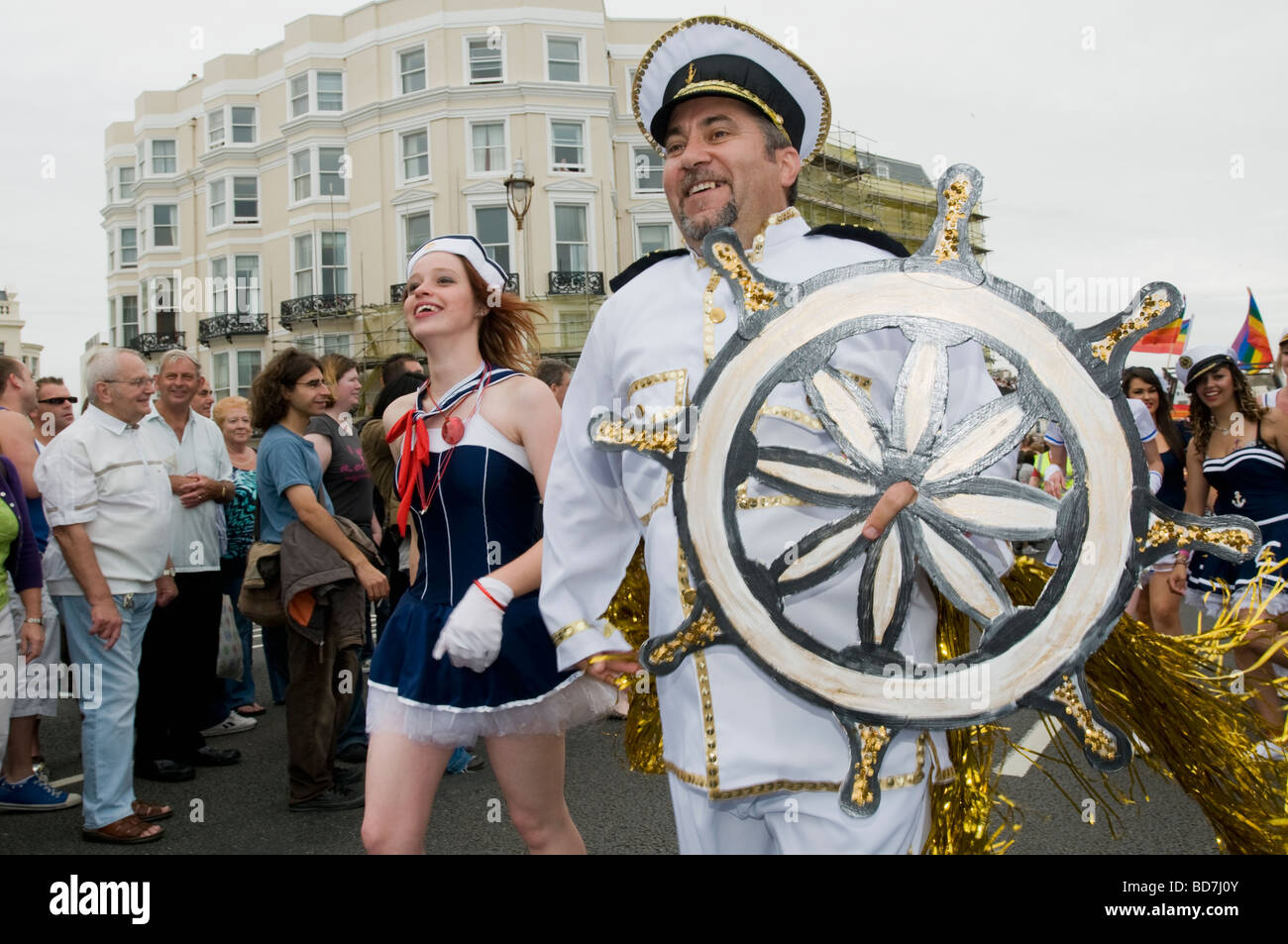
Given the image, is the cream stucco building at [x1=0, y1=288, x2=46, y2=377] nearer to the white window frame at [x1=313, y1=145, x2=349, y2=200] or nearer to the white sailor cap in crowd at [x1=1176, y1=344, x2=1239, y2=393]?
the white window frame at [x1=313, y1=145, x2=349, y2=200]

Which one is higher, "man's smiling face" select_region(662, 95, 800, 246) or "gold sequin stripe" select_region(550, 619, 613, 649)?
"man's smiling face" select_region(662, 95, 800, 246)

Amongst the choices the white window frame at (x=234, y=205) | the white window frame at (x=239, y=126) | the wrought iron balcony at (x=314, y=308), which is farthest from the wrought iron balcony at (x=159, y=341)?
the white window frame at (x=239, y=126)

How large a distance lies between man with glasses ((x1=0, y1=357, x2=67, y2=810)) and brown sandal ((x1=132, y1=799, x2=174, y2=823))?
21.7 inches

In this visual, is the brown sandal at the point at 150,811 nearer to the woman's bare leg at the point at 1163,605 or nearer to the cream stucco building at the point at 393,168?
the woman's bare leg at the point at 1163,605

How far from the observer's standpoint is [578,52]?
2705cm

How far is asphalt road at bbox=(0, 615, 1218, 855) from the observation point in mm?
3879

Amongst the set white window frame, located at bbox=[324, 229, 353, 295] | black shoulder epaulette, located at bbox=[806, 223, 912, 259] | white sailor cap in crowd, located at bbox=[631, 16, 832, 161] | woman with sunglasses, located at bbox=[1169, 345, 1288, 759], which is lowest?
woman with sunglasses, located at bbox=[1169, 345, 1288, 759]

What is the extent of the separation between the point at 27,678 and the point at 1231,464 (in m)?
5.28

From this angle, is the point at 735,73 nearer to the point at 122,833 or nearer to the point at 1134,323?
the point at 1134,323

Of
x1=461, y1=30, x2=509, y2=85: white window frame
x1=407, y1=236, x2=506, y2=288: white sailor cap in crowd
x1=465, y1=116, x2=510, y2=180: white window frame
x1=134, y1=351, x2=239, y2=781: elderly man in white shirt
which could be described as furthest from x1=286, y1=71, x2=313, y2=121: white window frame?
x1=407, y1=236, x2=506, y2=288: white sailor cap in crowd

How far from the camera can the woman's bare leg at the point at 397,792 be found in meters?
2.54

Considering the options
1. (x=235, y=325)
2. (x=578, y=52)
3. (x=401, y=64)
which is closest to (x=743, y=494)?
(x=578, y=52)
